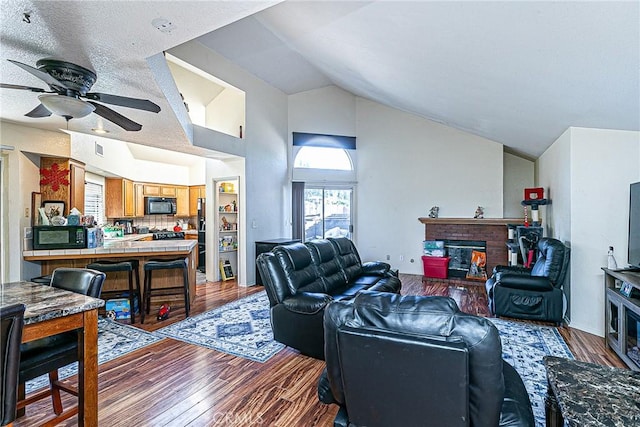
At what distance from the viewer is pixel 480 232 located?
6414 mm

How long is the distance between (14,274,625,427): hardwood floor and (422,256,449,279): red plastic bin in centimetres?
289

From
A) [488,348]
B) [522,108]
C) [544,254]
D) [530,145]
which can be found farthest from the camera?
[530,145]

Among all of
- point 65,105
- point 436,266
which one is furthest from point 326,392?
point 436,266

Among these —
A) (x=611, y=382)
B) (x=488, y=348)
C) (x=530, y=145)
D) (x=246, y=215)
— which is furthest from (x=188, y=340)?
(x=530, y=145)

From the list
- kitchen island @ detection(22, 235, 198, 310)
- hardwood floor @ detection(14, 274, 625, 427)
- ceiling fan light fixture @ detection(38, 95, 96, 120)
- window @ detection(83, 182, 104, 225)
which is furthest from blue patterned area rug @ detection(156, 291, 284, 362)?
window @ detection(83, 182, 104, 225)

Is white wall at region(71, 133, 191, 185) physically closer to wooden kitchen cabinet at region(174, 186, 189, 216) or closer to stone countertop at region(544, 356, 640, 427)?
wooden kitchen cabinet at region(174, 186, 189, 216)

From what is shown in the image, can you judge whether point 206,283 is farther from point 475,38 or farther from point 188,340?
point 475,38

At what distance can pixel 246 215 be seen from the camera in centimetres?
580

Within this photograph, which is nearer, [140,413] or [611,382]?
[611,382]

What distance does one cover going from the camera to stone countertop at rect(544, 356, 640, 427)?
1162mm

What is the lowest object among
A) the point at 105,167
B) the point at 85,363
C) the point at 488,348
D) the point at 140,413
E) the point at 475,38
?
the point at 140,413

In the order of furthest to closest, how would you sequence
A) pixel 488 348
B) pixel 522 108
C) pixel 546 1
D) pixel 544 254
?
1. pixel 544 254
2. pixel 522 108
3. pixel 546 1
4. pixel 488 348

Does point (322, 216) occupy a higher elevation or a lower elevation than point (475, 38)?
lower

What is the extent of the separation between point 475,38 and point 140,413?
12.4 feet
